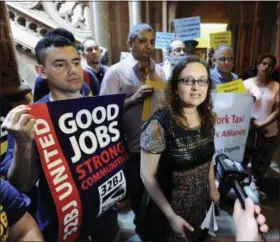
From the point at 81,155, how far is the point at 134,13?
95 centimetres

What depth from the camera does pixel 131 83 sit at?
1054mm

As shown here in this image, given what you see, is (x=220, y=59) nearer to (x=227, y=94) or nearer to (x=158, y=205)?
(x=227, y=94)

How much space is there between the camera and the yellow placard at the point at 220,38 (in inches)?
43.6

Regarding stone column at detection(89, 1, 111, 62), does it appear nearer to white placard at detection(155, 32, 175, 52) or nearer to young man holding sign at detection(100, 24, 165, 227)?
young man holding sign at detection(100, 24, 165, 227)

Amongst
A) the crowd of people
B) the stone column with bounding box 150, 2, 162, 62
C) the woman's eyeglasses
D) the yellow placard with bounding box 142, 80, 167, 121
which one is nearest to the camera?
the crowd of people

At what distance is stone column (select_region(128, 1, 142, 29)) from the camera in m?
1.24

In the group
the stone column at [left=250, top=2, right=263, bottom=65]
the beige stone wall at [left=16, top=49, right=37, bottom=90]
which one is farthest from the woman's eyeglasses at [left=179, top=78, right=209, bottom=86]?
the beige stone wall at [left=16, top=49, right=37, bottom=90]

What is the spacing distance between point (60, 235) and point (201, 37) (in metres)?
1.19

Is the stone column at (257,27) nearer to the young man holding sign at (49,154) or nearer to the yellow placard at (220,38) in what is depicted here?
the yellow placard at (220,38)

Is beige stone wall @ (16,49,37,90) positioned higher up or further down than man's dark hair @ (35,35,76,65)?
further down

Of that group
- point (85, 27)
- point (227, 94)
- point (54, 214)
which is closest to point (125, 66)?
point (227, 94)

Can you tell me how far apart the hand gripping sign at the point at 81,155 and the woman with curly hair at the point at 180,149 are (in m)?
0.12

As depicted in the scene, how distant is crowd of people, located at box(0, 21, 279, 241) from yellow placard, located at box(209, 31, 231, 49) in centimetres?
6

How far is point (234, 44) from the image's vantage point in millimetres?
1188
